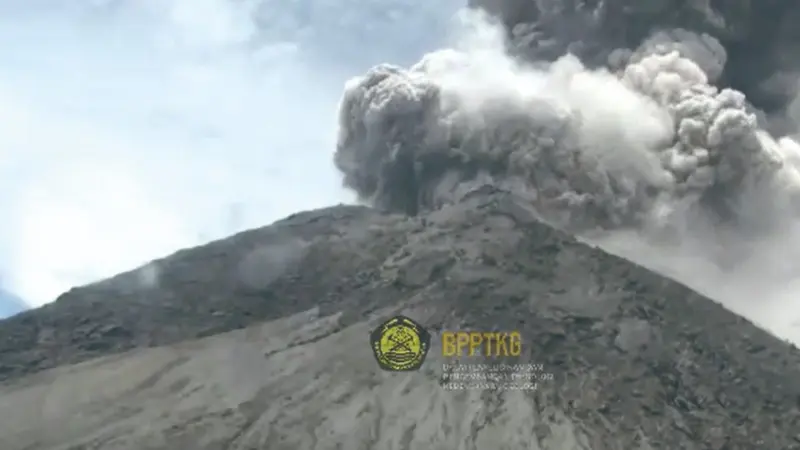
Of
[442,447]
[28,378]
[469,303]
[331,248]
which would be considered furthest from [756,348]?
[28,378]

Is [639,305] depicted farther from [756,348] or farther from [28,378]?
[28,378]

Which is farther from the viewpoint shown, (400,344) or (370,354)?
(400,344)

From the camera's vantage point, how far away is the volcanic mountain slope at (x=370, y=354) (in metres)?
28.7

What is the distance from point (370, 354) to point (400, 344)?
1.75 m

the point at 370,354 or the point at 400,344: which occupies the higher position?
the point at 400,344

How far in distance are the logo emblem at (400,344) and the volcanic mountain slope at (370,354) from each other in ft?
1.24

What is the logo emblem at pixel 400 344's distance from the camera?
104 feet

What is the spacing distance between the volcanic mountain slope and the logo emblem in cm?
38

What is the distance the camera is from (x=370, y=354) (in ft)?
105

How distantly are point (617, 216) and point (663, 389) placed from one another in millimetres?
10718

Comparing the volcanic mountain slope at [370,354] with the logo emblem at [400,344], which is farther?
the logo emblem at [400,344]

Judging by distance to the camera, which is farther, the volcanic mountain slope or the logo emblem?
the logo emblem

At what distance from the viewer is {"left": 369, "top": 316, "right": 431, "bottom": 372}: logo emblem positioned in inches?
1250

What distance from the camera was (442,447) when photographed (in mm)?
27688
